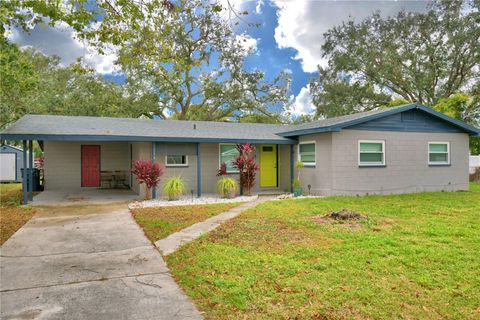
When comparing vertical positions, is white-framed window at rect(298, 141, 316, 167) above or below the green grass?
above

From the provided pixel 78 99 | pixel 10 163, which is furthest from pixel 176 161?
pixel 78 99

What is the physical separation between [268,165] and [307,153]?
201 cm

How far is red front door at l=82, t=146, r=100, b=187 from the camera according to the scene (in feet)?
50.5

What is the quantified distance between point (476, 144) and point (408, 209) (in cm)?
1518

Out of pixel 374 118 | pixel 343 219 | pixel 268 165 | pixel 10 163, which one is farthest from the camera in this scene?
pixel 10 163

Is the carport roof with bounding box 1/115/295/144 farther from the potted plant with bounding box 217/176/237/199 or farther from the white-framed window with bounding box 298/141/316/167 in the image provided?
the potted plant with bounding box 217/176/237/199

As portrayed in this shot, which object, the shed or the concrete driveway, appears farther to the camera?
the shed

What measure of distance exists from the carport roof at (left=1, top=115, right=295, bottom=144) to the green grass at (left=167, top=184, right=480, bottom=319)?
5.73 meters

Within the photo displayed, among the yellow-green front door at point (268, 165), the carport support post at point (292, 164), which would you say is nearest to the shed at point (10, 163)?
the yellow-green front door at point (268, 165)

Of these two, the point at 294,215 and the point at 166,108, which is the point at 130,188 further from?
the point at 166,108

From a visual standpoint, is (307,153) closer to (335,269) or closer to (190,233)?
(190,233)

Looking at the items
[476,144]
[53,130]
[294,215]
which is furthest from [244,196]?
[476,144]

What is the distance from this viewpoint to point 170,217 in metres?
8.12

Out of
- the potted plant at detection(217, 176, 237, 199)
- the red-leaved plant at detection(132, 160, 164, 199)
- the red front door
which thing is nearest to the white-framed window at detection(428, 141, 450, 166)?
the potted plant at detection(217, 176, 237, 199)
